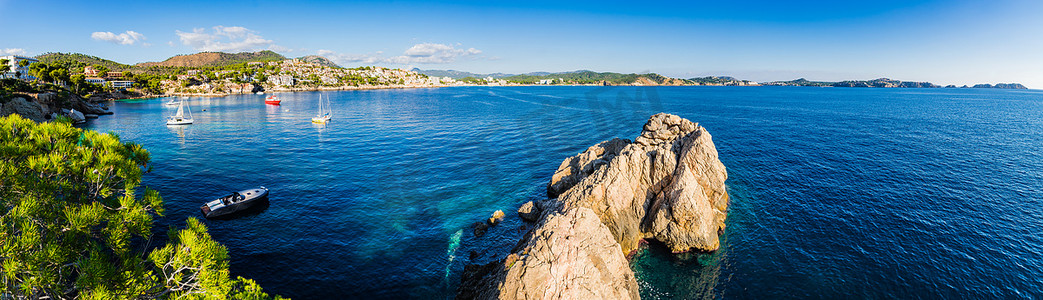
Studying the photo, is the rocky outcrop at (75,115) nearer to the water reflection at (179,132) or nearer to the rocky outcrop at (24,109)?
the rocky outcrop at (24,109)

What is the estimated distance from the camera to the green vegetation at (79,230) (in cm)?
1556

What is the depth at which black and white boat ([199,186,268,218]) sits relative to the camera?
44875 mm

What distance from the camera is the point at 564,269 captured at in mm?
27500

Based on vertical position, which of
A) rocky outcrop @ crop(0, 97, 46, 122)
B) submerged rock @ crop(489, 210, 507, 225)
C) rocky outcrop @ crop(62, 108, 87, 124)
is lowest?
submerged rock @ crop(489, 210, 507, 225)

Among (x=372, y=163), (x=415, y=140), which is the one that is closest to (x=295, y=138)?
(x=415, y=140)

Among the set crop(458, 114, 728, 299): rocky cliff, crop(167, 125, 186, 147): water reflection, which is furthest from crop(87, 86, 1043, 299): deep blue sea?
crop(167, 125, 186, 147): water reflection

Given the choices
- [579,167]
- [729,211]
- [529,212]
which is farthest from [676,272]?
[579,167]

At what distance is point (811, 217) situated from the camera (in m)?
46.6

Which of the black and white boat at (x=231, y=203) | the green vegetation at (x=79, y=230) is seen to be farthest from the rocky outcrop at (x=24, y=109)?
the green vegetation at (x=79, y=230)

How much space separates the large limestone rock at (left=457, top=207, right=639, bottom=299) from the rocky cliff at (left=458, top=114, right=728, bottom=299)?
7cm

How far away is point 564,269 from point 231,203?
1599 inches

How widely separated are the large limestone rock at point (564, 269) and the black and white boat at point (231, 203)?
31.1 m

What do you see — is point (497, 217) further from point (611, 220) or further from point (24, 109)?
point (24, 109)

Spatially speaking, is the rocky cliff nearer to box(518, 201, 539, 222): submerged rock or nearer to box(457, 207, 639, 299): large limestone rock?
box(457, 207, 639, 299): large limestone rock
